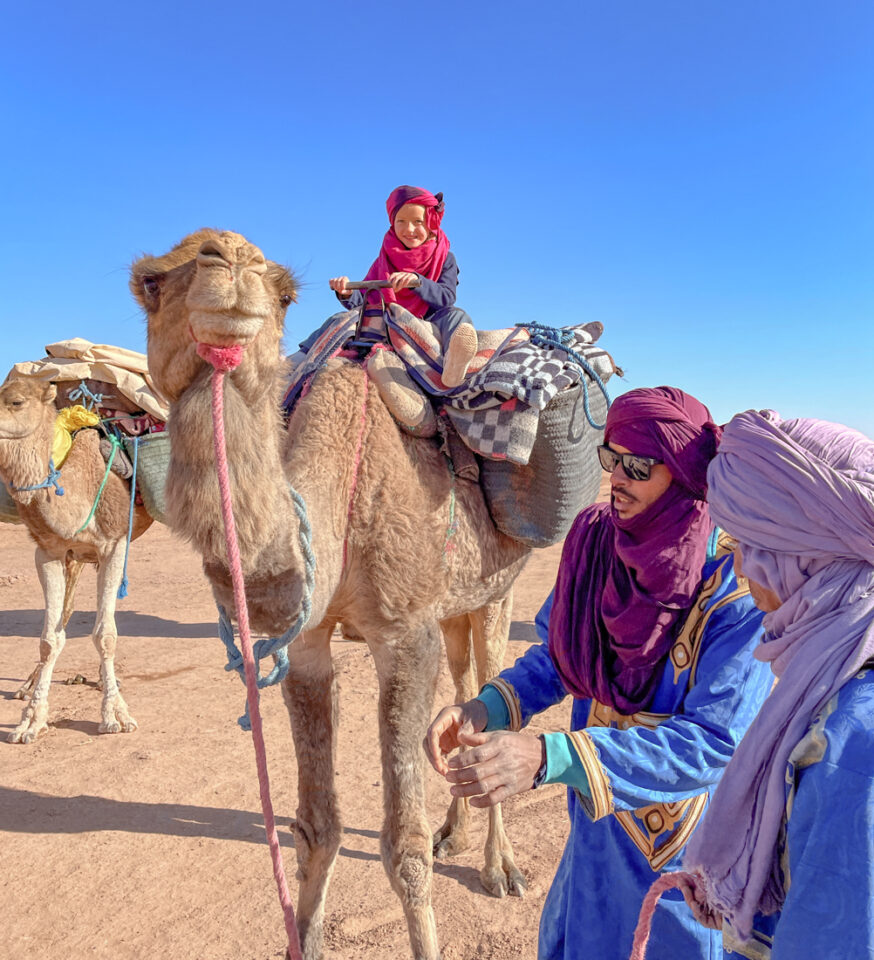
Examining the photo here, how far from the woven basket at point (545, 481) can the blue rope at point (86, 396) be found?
3583 mm

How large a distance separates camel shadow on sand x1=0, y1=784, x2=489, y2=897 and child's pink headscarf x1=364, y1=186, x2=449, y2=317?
2849mm

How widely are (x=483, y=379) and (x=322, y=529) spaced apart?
99cm

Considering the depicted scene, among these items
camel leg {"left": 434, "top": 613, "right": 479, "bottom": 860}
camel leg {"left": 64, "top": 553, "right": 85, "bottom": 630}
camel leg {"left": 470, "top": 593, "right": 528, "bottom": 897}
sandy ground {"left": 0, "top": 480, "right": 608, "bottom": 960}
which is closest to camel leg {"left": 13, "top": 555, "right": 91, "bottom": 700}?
camel leg {"left": 64, "top": 553, "right": 85, "bottom": 630}

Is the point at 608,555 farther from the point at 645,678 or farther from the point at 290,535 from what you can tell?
the point at 290,535

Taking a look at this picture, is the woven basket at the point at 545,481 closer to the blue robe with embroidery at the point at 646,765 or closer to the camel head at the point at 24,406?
the blue robe with embroidery at the point at 646,765

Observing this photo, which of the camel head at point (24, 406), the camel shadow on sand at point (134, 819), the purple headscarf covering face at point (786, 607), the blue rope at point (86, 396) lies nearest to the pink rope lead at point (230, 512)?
the purple headscarf covering face at point (786, 607)

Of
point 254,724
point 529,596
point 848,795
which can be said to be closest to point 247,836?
point 254,724

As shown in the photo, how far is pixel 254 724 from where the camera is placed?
174cm

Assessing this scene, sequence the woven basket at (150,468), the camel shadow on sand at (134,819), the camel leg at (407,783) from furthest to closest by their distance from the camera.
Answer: the woven basket at (150,468), the camel shadow on sand at (134,819), the camel leg at (407,783)

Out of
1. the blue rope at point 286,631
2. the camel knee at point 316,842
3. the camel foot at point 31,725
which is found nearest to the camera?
the blue rope at point 286,631

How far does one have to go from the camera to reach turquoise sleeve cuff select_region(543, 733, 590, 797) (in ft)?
4.62

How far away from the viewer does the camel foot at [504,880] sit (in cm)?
348

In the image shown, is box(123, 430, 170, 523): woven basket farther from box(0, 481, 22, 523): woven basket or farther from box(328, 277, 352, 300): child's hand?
box(328, 277, 352, 300): child's hand

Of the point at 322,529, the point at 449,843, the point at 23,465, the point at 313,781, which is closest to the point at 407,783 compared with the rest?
the point at 313,781
